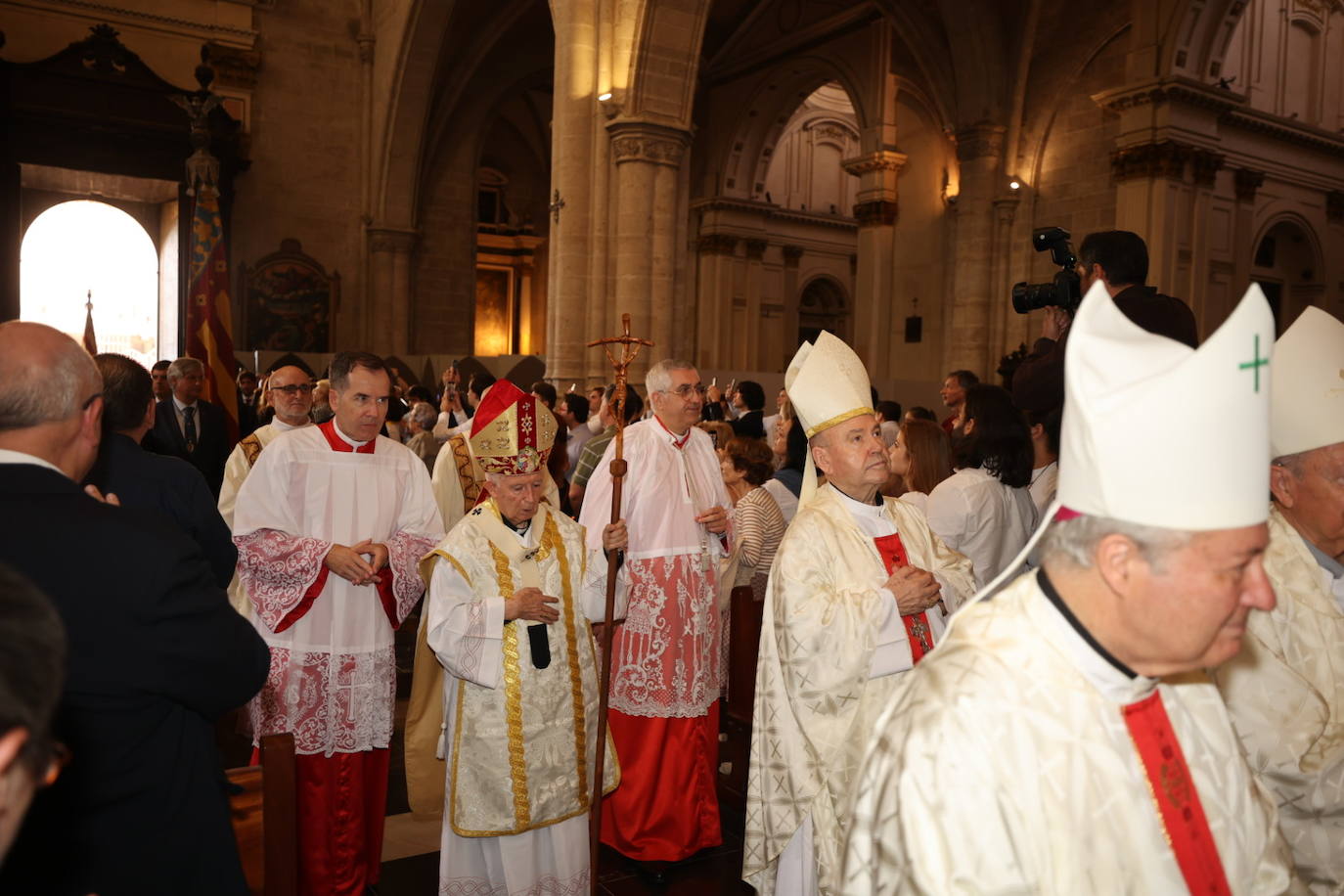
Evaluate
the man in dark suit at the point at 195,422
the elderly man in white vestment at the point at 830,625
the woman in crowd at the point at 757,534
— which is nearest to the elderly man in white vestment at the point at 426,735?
the elderly man in white vestment at the point at 830,625

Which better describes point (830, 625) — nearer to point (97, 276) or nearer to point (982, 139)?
point (982, 139)

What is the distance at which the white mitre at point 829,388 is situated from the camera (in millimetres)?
2967

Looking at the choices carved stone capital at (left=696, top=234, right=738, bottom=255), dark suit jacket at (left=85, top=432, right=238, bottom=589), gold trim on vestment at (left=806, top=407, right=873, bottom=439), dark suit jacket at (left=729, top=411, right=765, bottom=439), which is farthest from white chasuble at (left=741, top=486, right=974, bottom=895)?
carved stone capital at (left=696, top=234, right=738, bottom=255)

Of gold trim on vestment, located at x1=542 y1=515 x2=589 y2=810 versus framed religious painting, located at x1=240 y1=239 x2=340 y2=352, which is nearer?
gold trim on vestment, located at x1=542 y1=515 x2=589 y2=810

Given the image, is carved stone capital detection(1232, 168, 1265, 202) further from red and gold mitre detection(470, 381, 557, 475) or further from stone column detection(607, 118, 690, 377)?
red and gold mitre detection(470, 381, 557, 475)

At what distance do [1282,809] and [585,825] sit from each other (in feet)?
6.90

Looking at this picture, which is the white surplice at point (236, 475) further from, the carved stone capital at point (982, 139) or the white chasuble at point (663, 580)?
the carved stone capital at point (982, 139)

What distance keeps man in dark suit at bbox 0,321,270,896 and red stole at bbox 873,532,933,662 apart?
67.9 inches

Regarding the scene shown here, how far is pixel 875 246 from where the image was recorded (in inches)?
702

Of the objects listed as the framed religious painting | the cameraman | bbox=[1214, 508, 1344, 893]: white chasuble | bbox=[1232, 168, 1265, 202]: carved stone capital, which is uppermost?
bbox=[1232, 168, 1265, 202]: carved stone capital

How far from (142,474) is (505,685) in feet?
4.40

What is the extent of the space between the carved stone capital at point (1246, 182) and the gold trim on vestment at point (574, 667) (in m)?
14.8

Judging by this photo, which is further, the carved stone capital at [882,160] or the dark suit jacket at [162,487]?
the carved stone capital at [882,160]

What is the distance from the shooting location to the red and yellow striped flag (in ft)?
25.4
